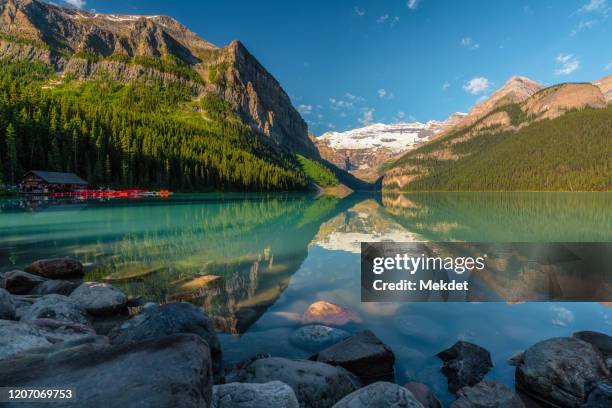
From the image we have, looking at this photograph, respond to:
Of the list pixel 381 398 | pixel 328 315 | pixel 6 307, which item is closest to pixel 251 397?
pixel 381 398

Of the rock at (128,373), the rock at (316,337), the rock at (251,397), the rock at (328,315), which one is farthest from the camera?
the rock at (328,315)

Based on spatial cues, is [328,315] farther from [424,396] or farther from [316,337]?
[424,396]

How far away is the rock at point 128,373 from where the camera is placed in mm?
3393

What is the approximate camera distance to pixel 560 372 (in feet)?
25.0

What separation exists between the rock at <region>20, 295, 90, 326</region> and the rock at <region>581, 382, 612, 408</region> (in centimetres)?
1232

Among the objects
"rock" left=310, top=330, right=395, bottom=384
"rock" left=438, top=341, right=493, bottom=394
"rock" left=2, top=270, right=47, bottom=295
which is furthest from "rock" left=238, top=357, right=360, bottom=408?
"rock" left=2, top=270, right=47, bottom=295

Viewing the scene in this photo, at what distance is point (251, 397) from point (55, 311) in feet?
25.8

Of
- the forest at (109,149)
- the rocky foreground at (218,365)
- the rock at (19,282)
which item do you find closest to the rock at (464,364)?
the rocky foreground at (218,365)

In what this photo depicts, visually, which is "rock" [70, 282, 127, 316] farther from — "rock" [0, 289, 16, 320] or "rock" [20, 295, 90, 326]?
"rock" [0, 289, 16, 320]

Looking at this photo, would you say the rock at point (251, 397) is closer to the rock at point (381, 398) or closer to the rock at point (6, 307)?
the rock at point (381, 398)

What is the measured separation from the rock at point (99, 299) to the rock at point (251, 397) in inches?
325

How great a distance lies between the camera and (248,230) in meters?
35.9

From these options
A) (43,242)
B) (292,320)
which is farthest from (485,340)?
(43,242)

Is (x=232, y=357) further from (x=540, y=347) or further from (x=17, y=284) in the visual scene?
(x=17, y=284)
